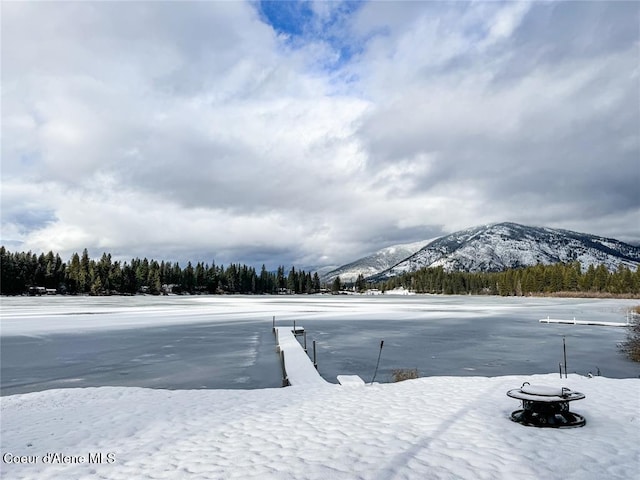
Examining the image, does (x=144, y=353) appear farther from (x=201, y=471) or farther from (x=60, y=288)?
(x=60, y=288)

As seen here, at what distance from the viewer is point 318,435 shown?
8383 millimetres

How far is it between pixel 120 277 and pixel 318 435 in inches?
5306

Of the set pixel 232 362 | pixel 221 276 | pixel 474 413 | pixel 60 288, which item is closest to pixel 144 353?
pixel 232 362

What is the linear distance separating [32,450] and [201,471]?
393 cm

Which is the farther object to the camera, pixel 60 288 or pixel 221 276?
pixel 221 276

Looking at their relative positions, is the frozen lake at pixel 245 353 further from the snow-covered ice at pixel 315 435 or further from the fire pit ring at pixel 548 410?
the fire pit ring at pixel 548 410

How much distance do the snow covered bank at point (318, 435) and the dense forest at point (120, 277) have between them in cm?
12113

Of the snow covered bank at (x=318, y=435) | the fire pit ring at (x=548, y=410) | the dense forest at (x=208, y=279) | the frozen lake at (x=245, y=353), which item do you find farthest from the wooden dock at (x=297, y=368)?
the dense forest at (x=208, y=279)

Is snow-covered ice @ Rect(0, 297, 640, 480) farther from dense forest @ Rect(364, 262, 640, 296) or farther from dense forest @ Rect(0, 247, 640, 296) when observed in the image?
dense forest @ Rect(364, 262, 640, 296)

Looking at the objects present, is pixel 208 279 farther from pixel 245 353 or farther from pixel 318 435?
pixel 318 435

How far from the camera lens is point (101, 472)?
6.88 metres

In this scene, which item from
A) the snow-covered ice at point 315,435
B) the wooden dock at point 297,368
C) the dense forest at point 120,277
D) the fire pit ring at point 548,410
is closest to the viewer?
the snow-covered ice at point 315,435

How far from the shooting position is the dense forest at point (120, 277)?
113 m

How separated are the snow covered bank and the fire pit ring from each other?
277 millimetres
